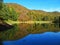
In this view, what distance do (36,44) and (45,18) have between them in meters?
161

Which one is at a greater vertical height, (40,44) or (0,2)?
(0,2)

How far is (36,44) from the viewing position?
69.7ft

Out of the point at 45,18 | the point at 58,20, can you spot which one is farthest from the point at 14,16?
the point at 45,18

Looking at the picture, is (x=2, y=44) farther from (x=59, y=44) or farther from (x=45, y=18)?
(x=45, y=18)

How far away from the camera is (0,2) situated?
5922 cm

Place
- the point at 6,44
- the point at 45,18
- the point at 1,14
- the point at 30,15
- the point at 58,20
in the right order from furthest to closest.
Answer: the point at 30,15
the point at 45,18
the point at 58,20
the point at 1,14
the point at 6,44

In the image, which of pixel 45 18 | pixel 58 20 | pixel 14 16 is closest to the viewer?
pixel 14 16

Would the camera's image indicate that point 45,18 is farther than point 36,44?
Yes

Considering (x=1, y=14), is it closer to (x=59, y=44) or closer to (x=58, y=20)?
(x=59, y=44)

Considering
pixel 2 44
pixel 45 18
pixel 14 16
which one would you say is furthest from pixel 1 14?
pixel 45 18

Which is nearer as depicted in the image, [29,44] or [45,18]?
[29,44]

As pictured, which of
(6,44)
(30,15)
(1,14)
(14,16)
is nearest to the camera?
(6,44)

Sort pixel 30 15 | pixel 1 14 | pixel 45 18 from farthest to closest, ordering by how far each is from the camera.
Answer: pixel 30 15 < pixel 45 18 < pixel 1 14

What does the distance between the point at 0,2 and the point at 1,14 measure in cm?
1447
